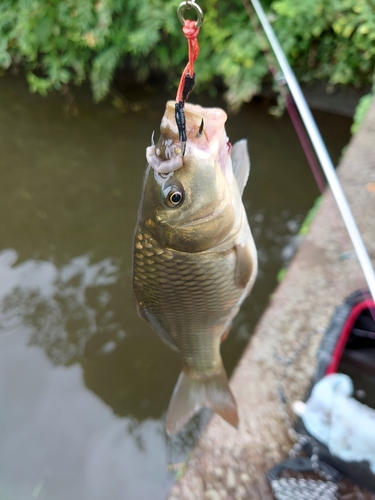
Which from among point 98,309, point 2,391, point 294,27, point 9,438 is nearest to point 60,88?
point 294,27

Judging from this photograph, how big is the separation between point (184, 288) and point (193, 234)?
18 centimetres

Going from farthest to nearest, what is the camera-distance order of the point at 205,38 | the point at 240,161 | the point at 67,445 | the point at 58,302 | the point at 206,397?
the point at 205,38
the point at 58,302
the point at 67,445
the point at 206,397
the point at 240,161

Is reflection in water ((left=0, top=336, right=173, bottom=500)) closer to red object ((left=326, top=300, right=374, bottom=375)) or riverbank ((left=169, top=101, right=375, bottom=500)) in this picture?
riverbank ((left=169, top=101, right=375, bottom=500))

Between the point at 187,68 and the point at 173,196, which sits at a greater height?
the point at 187,68

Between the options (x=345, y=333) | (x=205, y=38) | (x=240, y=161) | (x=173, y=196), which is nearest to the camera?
(x=173, y=196)

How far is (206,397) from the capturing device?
155 cm

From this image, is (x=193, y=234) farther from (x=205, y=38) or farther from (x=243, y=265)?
(x=205, y=38)

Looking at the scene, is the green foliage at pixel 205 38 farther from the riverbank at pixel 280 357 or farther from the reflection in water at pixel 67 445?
the reflection in water at pixel 67 445

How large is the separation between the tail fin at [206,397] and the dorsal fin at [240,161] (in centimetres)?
81

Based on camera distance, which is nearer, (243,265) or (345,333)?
(243,265)

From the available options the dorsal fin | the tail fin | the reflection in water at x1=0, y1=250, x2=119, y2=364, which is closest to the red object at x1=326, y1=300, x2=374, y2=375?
the tail fin

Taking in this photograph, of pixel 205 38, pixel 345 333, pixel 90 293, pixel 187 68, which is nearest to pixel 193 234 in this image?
pixel 187 68

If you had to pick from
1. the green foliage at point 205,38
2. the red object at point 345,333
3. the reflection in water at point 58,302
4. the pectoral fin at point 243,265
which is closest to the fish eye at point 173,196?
the pectoral fin at point 243,265

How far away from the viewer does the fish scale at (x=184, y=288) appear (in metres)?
1.02
